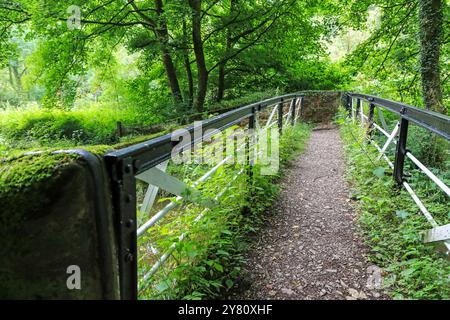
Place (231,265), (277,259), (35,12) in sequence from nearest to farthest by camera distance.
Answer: (231,265) → (277,259) → (35,12)

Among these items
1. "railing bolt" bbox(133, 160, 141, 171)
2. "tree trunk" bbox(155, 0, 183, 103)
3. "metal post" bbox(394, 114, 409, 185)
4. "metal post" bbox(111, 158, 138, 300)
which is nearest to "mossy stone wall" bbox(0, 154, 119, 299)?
"metal post" bbox(111, 158, 138, 300)

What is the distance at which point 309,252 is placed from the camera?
3133 millimetres

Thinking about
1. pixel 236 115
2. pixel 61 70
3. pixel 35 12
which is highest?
pixel 35 12

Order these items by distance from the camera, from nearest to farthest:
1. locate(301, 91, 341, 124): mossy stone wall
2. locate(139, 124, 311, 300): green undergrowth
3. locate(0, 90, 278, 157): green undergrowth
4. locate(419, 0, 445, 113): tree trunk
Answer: locate(139, 124, 311, 300): green undergrowth < locate(419, 0, 445, 113): tree trunk < locate(301, 91, 341, 124): mossy stone wall < locate(0, 90, 278, 157): green undergrowth

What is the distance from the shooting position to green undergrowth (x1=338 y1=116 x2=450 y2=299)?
232 centimetres

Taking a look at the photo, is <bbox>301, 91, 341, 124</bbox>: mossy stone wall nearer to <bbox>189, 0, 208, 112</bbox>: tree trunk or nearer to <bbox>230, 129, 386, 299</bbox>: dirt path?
<bbox>189, 0, 208, 112</bbox>: tree trunk

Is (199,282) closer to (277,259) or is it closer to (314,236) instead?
(277,259)

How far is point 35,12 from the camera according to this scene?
9016mm

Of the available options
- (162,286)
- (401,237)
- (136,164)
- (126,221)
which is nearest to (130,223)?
(126,221)

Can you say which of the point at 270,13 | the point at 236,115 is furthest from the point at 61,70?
the point at 236,115

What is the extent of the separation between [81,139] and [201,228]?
16.7m

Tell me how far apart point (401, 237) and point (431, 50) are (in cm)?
541

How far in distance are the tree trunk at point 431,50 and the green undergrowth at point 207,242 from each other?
4733mm

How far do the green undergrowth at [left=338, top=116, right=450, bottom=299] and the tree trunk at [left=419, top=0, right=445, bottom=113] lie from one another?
2.96m
